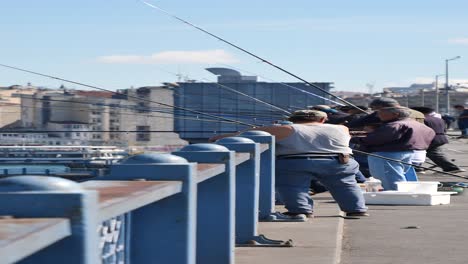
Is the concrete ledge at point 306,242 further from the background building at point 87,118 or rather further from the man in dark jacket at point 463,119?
the man in dark jacket at point 463,119

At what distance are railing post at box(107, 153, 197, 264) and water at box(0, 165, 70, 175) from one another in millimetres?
2525

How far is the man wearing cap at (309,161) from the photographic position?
389 inches

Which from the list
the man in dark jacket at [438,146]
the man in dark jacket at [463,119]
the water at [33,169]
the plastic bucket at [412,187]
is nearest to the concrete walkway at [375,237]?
the plastic bucket at [412,187]

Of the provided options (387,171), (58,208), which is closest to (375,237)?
(387,171)

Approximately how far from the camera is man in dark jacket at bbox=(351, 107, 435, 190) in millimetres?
12828

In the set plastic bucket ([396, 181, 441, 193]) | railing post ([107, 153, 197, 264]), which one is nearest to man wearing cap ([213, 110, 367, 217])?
plastic bucket ([396, 181, 441, 193])

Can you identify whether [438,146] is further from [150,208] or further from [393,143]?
[150,208]

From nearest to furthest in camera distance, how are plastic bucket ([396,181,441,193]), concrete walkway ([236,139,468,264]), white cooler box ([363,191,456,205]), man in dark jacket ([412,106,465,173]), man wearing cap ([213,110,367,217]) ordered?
concrete walkway ([236,139,468,264])
man wearing cap ([213,110,367,217])
white cooler box ([363,191,456,205])
plastic bucket ([396,181,441,193])
man in dark jacket ([412,106,465,173])

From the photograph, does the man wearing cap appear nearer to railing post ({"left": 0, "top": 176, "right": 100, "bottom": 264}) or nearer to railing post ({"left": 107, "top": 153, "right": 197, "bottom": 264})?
railing post ({"left": 107, "top": 153, "right": 197, "bottom": 264})

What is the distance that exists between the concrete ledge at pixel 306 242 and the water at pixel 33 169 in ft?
4.51

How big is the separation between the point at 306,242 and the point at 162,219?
3.63m

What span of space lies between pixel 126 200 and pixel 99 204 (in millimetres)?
314

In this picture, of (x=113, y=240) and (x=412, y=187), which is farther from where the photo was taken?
(x=412, y=187)

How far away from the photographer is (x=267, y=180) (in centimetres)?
966
